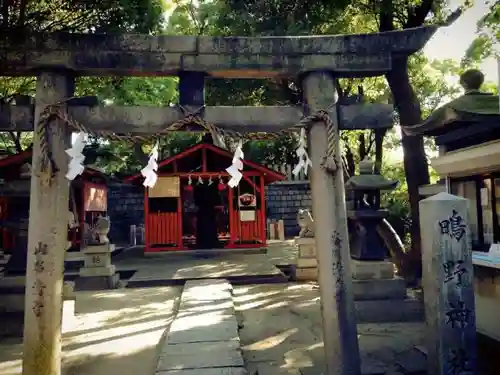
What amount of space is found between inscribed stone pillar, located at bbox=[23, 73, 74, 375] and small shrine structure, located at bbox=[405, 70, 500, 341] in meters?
5.20

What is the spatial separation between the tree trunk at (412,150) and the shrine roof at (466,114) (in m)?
3.87

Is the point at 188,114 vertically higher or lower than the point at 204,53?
lower

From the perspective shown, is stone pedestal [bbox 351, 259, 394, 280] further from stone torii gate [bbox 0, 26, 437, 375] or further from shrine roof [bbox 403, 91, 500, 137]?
stone torii gate [bbox 0, 26, 437, 375]

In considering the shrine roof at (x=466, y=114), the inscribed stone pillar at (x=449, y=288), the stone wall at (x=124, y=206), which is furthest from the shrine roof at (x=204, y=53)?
the stone wall at (x=124, y=206)

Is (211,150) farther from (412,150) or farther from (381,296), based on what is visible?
(381,296)

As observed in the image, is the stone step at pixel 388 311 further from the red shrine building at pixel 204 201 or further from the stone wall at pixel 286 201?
the stone wall at pixel 286 201

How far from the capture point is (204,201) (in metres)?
18.6

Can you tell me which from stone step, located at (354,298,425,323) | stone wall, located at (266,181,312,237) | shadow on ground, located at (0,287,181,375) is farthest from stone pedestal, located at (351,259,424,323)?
stone wall, located at (266,181,312,237)

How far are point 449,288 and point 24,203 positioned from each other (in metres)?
7.05

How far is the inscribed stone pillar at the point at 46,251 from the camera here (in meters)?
4.32

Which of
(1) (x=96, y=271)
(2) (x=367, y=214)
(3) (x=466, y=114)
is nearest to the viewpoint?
(3) (x=466, y=114)

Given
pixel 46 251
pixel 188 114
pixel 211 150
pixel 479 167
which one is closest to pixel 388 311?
pixel 479 167

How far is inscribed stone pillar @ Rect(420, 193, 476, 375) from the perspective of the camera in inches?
168

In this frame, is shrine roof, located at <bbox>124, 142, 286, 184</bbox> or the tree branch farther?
shrine roof, located at <bbox>124, 142, 286, 184</bbox>
